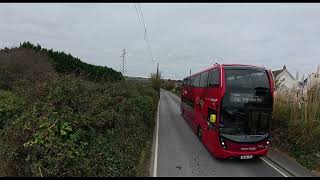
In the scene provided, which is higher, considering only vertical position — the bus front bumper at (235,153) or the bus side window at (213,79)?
the bus side window at (213,79)

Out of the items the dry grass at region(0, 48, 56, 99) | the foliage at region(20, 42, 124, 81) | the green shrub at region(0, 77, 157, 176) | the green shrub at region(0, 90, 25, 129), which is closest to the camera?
the green shrub at region(0, 77, 157, 176)

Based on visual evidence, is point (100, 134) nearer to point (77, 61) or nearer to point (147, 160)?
point (147, 160)

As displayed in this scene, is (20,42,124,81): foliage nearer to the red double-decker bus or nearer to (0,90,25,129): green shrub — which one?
(0,90,25,129): green shrub

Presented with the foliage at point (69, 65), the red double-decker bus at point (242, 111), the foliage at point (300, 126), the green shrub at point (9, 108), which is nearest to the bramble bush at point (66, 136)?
the green shrub at point (9, 108)

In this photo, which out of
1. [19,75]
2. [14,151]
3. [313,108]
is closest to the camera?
[14,151]

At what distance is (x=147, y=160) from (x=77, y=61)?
15.8m

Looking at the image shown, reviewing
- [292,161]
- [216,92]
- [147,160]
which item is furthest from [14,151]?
[292,161]

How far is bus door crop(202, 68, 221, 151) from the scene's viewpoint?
31.0ft

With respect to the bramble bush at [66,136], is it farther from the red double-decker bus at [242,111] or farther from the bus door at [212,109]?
the red double-decker bus at [242,111]

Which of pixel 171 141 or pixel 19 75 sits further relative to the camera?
pixel 19 75

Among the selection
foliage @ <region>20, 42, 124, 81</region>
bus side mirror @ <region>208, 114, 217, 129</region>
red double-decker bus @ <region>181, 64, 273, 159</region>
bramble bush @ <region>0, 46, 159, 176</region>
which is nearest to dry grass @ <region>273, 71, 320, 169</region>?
red double-decker bus @ <region>181, 64, 273, 159</region>

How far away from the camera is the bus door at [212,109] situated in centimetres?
946

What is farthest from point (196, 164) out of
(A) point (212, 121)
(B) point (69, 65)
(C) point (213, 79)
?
(B) point (69, 65)

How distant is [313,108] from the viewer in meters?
10.7
